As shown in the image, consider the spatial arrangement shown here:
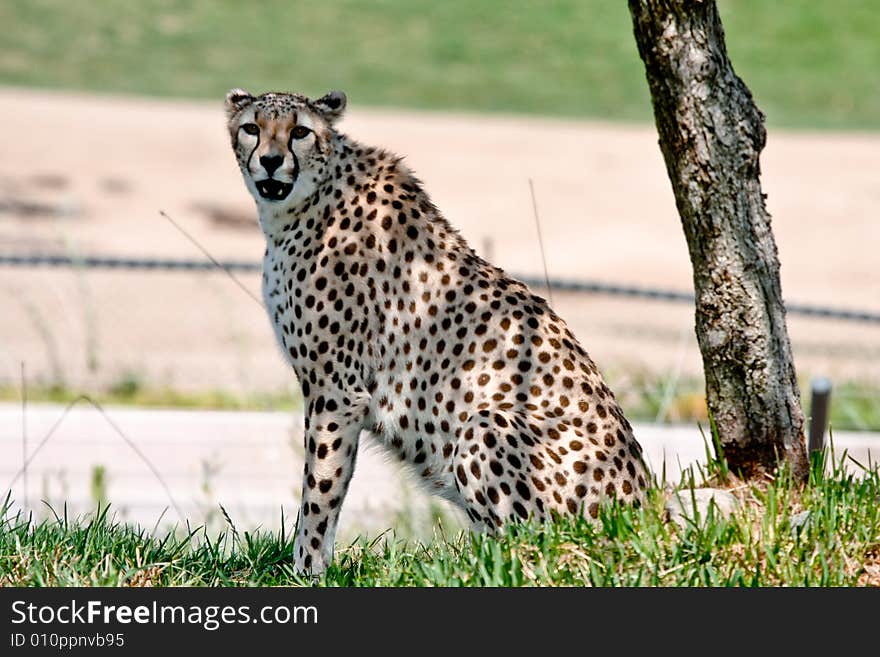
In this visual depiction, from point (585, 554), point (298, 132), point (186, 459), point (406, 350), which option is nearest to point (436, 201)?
point (186, 459)

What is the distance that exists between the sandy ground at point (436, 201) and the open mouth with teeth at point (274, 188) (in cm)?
440

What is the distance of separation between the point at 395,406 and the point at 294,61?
2311 centimetres

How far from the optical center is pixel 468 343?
4555 mm

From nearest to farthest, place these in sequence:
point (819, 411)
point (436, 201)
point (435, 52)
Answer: point (819, 411) < point (436, 201) < point (435, 52)

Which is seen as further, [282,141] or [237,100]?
[237,100]

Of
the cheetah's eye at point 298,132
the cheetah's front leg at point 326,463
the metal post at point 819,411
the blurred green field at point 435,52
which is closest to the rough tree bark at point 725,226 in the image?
the cheetah's eye at point 298,132

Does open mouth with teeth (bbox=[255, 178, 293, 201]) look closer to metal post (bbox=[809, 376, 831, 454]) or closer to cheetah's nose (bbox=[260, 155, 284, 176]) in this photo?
cheetah's nose (bbox=[260, 155, 284, 176])

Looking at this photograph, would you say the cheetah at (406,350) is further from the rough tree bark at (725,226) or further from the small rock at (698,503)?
the rough tree bark at (725,226)

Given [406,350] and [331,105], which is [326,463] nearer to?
[406,350]

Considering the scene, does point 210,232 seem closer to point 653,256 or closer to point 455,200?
point 455,200

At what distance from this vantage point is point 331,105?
4.82 metres

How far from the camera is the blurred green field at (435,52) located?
84.0ft

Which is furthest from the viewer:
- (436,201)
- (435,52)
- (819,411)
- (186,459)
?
(435,52)

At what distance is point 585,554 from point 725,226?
122cm
